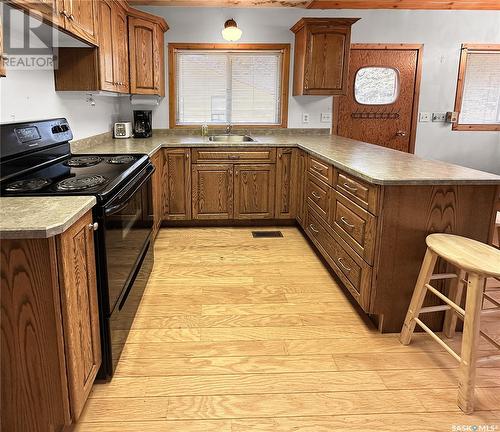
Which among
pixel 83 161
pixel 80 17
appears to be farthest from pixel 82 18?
pixel 83 161

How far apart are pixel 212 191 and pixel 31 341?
2.84m

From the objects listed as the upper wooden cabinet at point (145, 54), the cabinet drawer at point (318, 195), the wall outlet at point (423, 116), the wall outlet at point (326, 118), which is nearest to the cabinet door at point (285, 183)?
the cabinet drawer at point (318, 195)

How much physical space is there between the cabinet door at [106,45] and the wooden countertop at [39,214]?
1.62m

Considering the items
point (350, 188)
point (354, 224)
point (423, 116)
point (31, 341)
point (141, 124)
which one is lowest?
point (31, 341)

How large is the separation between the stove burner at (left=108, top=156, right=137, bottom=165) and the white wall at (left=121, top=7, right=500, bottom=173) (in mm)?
2012

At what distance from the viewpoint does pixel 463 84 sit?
190 inches

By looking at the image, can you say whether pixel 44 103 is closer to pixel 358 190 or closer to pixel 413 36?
pixel 358 190

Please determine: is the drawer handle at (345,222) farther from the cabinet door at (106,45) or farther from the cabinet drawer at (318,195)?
the cabinet door at (106,45)

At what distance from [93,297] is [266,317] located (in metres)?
1.09

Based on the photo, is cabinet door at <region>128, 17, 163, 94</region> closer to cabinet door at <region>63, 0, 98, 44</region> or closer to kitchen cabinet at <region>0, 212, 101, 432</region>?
cabinet door at <region>63, 0, 98, 44</region>

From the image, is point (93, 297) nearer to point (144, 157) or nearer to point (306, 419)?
point (306, 419)

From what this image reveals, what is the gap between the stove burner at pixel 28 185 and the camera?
1741 millimetres

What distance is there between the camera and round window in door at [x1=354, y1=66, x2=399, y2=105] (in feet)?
15.5

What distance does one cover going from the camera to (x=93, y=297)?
166 cm
